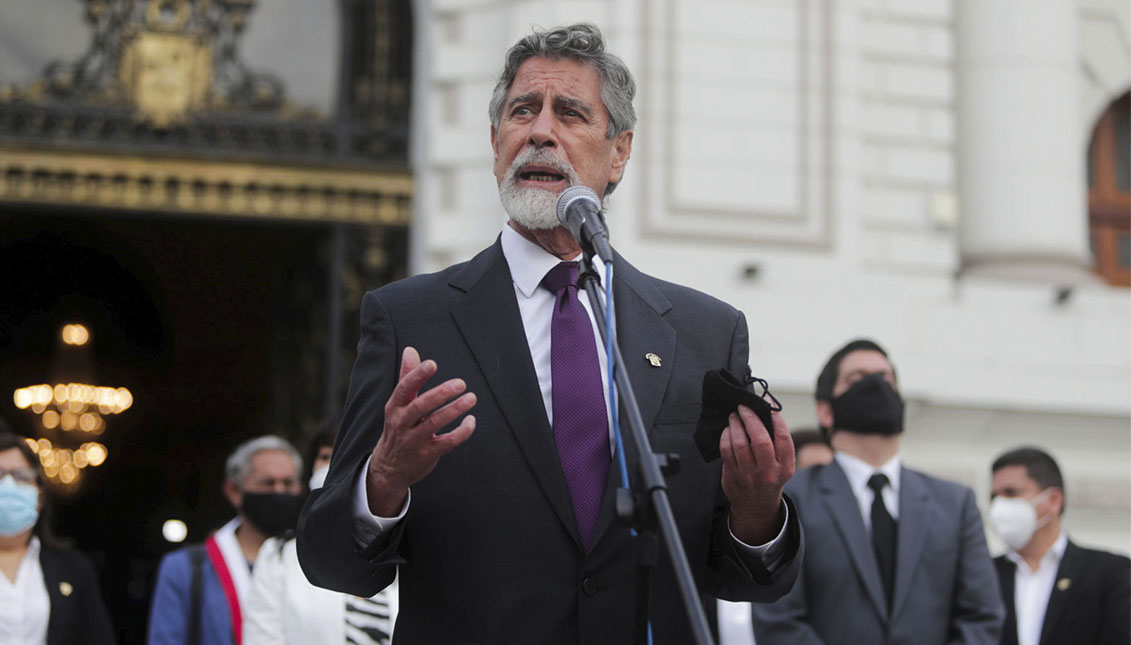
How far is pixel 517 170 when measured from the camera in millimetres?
2887

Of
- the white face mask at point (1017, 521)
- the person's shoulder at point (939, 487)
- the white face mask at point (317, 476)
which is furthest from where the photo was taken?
the white face mask at point (1017, 521)

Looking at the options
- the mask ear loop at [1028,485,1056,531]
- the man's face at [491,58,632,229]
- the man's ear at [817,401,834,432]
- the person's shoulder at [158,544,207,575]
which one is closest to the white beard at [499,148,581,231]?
the man's face at [491,58,632,229]

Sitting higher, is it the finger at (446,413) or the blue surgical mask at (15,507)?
the finger at (446,413)

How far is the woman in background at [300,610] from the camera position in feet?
16.7

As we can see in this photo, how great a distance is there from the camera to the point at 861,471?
5234mm

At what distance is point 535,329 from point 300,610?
268 centimetres

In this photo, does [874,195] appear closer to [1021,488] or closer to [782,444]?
[1021,488]

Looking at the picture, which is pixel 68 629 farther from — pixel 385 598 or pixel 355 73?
pixel 355 73

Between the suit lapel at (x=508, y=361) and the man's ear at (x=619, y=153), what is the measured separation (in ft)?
1.13

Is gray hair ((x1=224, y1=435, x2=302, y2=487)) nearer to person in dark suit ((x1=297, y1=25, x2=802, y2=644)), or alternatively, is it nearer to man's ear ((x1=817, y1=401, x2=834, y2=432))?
man's ear ((x1=817, y1=401, x2=834, y2=432))

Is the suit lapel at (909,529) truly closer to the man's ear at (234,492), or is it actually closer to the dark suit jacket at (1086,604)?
the dark suit jacket at (1086,604)

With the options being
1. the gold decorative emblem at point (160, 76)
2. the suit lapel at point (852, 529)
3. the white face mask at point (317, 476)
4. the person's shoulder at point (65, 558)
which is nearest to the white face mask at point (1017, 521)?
the suit lapel at point (852, 529)

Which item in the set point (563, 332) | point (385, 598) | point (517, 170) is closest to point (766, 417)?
point (563, 332)

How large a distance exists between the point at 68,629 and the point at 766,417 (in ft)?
13.6
